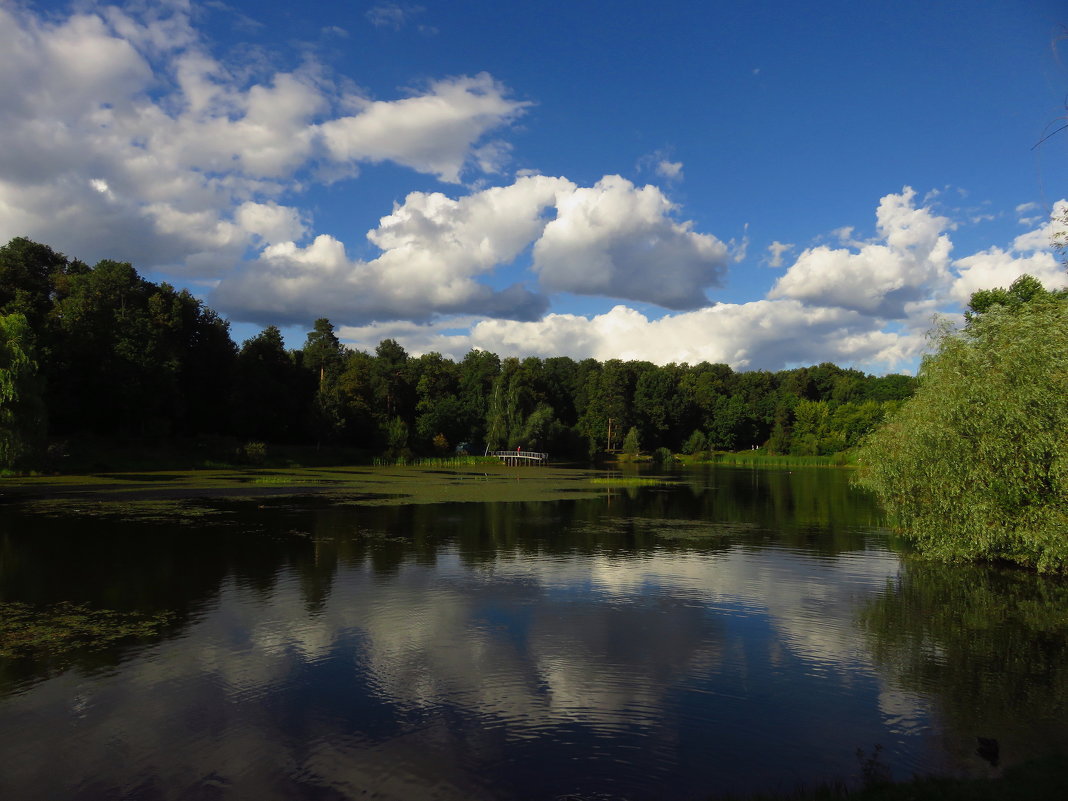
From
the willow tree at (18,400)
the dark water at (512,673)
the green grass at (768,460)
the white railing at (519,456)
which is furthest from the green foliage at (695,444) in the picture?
the dark water at (512,673)

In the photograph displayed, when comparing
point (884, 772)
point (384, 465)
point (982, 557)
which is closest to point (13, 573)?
point (884, 772)

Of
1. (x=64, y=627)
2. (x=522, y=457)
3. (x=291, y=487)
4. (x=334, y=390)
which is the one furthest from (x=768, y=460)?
(x=64, y=627)

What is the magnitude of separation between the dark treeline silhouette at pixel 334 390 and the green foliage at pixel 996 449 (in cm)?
5364

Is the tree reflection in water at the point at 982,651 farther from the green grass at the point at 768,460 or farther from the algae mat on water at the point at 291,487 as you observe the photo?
the green grass at the point at 768,460

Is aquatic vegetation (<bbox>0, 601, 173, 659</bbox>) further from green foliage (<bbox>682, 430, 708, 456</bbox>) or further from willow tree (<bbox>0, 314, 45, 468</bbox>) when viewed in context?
green foliage (<bbox>682, 430, 708, 456</bbox>)

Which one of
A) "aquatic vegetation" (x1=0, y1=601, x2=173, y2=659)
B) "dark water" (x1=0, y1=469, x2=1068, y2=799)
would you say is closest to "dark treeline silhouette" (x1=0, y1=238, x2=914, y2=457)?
"aquatic vegetation" (x1=0, y1=601, x2=173, y2=659)

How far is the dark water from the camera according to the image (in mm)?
9359

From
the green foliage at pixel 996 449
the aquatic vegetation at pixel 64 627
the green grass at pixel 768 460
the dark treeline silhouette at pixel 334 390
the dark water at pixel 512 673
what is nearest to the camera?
the dark water at pixel 512 673

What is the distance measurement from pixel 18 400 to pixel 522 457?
62.9 metres

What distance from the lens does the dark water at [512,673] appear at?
9.36 metres

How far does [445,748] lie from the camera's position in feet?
32.4

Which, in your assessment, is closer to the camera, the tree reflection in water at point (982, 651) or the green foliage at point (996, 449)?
the tree reflection in water at point (982, 651)

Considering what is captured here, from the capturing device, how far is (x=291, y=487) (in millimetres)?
51500

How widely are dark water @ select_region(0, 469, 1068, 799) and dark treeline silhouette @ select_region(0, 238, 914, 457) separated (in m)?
39.7
